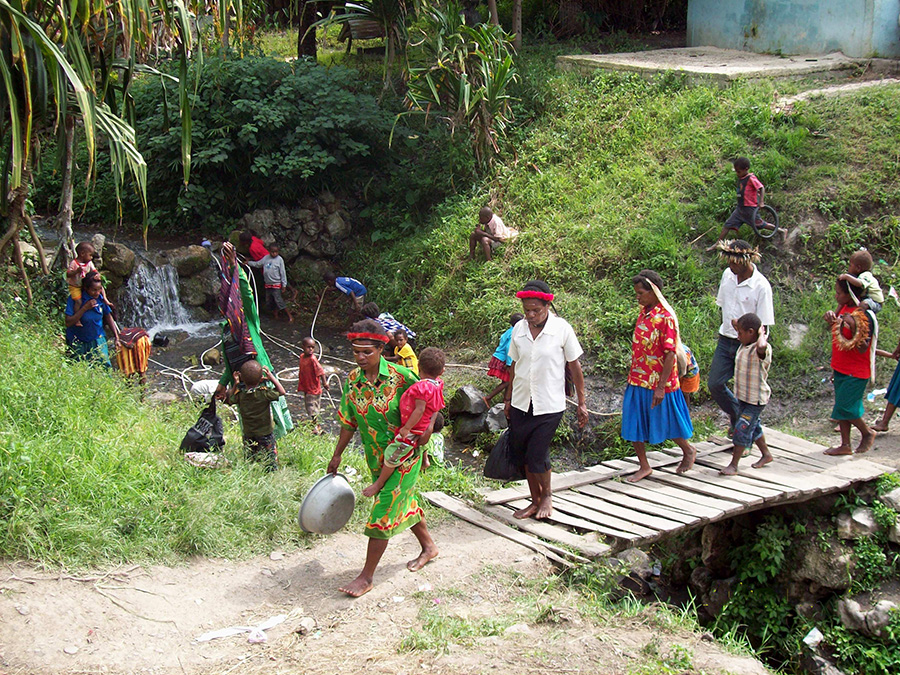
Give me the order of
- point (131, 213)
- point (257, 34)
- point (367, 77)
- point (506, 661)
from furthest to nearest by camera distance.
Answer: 1. point (257, 34)
2. point (367, 77)
3. point (131, 213)
4. point (506, 661)

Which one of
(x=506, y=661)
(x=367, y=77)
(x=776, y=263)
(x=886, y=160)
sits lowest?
(x=506, y=661)

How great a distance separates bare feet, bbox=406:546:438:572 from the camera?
5.19m

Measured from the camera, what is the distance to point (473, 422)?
31.2ft

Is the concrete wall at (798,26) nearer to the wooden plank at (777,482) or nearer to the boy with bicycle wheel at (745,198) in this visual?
the boy with bicycle wheel at (745,198)

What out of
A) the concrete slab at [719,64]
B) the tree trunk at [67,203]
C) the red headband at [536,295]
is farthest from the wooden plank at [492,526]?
the concrete slab at [719,64]

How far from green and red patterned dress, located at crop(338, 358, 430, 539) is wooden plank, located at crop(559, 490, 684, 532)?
166 centimetres

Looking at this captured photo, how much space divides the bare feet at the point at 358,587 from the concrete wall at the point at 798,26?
1239cm

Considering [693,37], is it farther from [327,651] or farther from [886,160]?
[327,651]

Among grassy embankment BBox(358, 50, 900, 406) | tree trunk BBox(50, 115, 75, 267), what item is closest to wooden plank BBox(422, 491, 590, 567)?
grassy embankment BBox(358, 50, 900, 406)

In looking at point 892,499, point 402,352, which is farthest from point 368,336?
point 892,499

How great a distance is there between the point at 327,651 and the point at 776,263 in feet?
27.0

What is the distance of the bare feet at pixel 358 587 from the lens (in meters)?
4.88

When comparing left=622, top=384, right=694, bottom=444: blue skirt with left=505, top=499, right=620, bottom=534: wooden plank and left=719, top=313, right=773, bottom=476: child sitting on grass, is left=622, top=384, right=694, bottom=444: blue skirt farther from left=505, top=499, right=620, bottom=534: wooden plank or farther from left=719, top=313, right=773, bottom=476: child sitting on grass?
left=505, top=499, right=620, bottom=534: wooden plank

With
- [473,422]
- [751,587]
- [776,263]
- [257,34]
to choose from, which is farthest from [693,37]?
[751,587]
